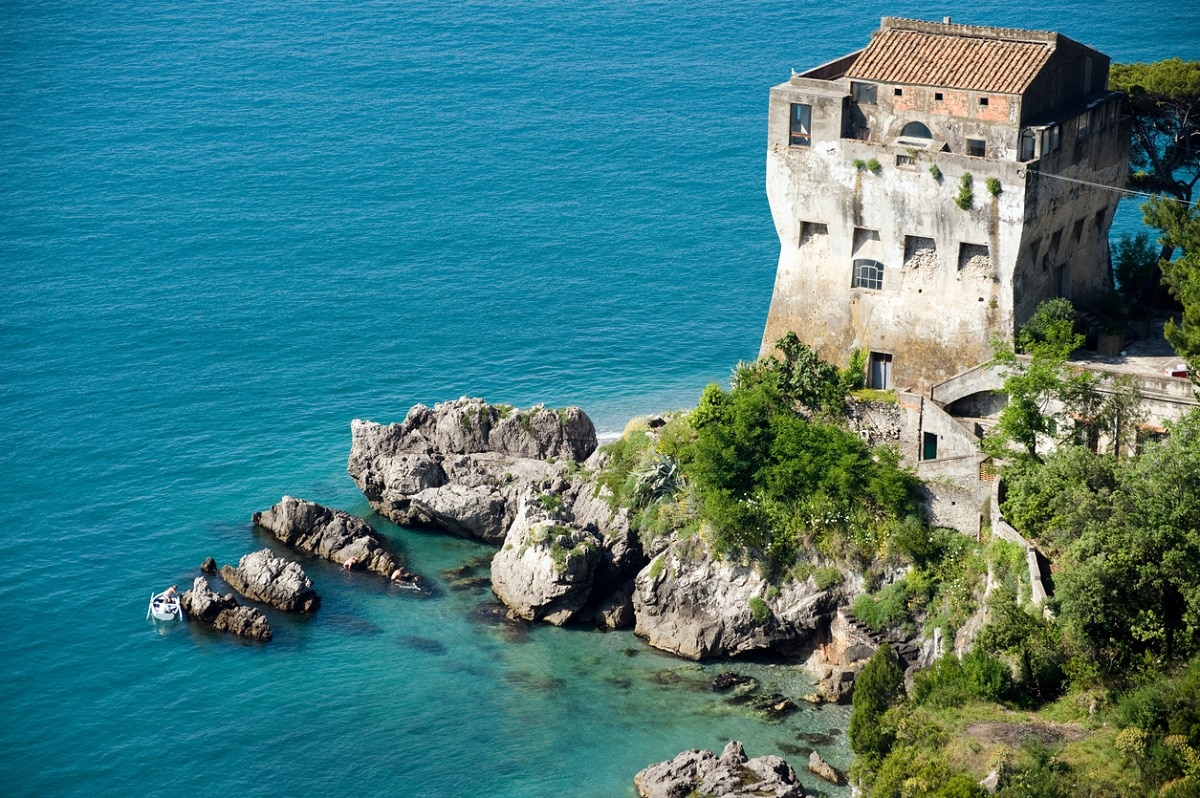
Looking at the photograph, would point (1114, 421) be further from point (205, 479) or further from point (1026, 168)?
point (205, 479)

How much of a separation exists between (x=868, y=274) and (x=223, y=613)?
1017 inches

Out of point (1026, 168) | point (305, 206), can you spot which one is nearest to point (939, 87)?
point (1026, 168)

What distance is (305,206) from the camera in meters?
113

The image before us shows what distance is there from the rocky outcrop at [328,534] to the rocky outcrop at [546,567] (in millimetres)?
5878

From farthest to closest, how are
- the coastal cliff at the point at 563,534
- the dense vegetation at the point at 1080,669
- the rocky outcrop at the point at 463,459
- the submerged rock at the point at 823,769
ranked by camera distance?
the rocky outcrop at the point at 463,459 < the coastal cliff at the point at 563,534 < the submerged rock at the point at 823,769 < the dense vegetation at the point at 1080,669

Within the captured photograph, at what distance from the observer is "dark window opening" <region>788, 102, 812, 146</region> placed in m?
62.6

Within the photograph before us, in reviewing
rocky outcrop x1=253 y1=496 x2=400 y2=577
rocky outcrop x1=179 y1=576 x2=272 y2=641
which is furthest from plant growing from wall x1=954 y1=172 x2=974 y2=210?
rocky outcrop x1=179 y1=576 x2=272 y2=641

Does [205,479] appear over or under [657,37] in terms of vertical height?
under

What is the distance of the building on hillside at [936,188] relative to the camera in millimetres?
60062

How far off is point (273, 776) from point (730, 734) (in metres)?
14.2

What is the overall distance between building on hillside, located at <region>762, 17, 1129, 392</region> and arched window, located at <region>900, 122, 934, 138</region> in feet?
0.14

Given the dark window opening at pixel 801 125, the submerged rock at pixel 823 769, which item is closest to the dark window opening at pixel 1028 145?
the dark window opening at pixel 801 125

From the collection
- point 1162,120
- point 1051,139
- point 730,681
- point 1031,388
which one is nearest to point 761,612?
point 730,681

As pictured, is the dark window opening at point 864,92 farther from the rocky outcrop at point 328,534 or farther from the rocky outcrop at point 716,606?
the rocky outcrop at point 328,534
